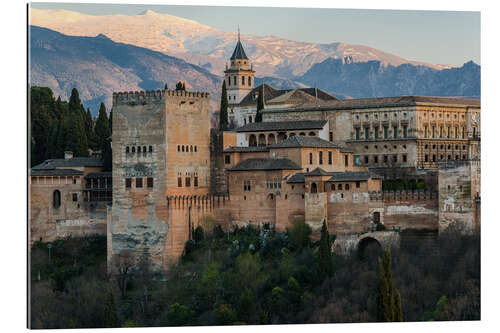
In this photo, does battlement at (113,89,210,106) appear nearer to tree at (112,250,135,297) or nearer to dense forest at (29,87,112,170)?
dense forest at (29,87,112,170)

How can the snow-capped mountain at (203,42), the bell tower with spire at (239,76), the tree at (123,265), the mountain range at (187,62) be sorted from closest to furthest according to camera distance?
1. the tree at (123,265)
2. the snow-capped mountain at (203,42)
3. the mountain range at (187,62)
4. the bell tower with spire at (239,76)

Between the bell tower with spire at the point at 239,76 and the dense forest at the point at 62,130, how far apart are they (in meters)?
10.9

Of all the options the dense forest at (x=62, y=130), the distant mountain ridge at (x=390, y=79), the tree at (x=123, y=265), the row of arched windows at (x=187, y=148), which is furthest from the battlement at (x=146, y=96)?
the distant mountain ridge at (x=390, y=79)

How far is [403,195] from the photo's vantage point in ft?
129

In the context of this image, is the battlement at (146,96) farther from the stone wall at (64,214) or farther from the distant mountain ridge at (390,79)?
the distant mountain ridge at (390,79)

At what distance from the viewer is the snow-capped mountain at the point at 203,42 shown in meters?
42.1

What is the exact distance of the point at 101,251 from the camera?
1704 inches

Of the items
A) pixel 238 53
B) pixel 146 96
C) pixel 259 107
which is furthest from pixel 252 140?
pixel 238 53

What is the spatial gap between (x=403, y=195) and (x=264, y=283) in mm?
5868

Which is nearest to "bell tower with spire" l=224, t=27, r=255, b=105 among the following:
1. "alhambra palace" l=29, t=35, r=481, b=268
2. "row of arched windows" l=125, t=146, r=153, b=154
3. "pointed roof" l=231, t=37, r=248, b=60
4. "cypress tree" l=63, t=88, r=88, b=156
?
"pointed roof" l=231, t=37, r=248, b=60

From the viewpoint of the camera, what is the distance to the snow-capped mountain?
42.1 m

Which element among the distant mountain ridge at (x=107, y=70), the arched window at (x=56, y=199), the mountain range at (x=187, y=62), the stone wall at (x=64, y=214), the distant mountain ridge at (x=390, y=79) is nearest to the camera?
the stone wall at (x=64, y=214)

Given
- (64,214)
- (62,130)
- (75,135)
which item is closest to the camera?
(64,214)

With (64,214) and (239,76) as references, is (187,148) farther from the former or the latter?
(239,76)
